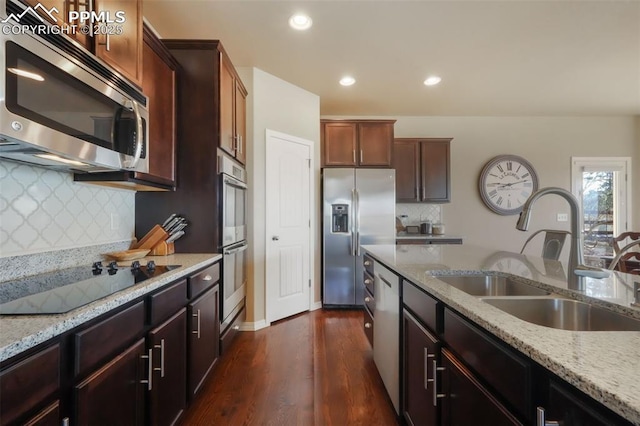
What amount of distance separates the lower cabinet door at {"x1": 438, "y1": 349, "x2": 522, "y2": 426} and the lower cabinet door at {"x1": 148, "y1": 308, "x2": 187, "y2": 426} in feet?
3.79

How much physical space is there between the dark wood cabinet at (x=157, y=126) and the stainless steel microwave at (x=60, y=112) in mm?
136

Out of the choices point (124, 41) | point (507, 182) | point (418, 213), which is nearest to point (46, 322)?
point (124, 41)

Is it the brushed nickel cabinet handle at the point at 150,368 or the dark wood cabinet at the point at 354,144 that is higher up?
the dark wood cabinet at the point at 354,144

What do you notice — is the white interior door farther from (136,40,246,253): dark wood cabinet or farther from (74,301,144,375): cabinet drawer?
(74,301,144,375): cabinet drawer

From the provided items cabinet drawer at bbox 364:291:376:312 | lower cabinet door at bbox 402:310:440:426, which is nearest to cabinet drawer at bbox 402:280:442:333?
lower cabinet door at bbox 402:310:440:426

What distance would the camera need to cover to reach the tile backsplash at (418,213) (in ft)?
14.5

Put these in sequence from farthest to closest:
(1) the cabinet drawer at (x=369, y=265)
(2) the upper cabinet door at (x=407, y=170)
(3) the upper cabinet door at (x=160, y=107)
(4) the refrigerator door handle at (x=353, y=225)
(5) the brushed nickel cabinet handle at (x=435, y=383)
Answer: (2) the upper cabinet door at (x=407, y=170), (4) the refrigerator door handle at (x=353, y=225), (1) the cabinet drawer at (x=369, y=265), (3) the upper cabinet door at (x=160, y=107), (5) the brushed nickel cabinet handle at (x=435, y=383)

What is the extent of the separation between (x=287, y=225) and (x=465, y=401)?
2487 millimetres

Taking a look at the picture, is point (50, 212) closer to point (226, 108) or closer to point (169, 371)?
point (169, 371)

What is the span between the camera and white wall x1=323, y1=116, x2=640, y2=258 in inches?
177

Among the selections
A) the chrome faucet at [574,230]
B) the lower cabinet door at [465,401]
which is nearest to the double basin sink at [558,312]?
the chrome faucet at [574,230]

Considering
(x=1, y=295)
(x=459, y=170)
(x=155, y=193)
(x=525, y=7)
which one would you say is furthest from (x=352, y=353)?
(x=459, y=170)

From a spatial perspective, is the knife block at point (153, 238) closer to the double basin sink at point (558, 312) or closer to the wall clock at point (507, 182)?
the double basin sink at point (558, 312)

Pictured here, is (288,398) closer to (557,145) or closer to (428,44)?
(428,44)
